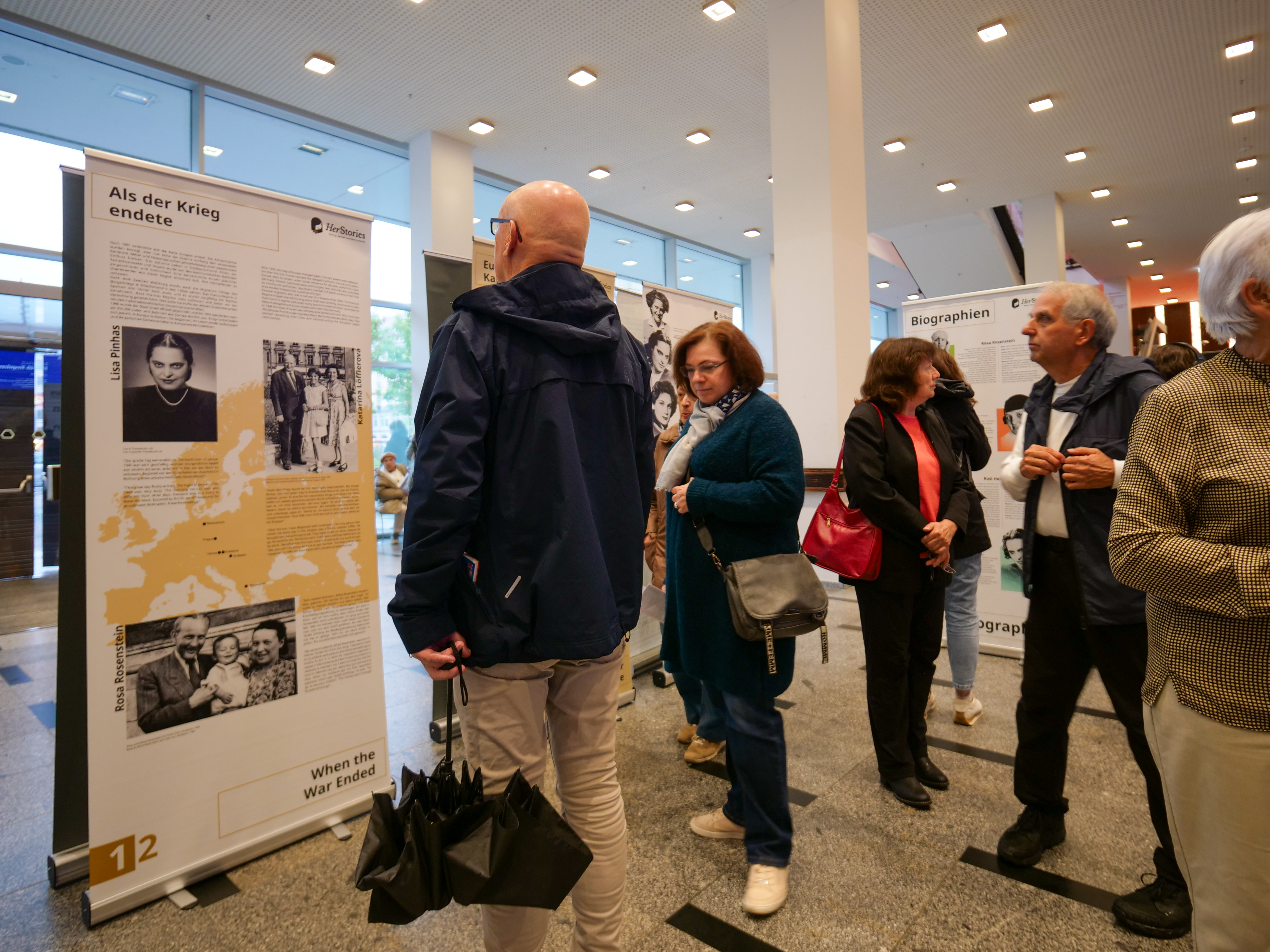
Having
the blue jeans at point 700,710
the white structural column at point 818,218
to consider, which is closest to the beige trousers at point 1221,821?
the blue jeans at point 700,710

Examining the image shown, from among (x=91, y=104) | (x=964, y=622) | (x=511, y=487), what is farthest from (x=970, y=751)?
(x=91, y=104)

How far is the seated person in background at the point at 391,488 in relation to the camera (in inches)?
330

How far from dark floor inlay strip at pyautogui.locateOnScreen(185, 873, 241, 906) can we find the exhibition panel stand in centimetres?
2

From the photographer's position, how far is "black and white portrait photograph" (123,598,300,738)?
6.01 ft

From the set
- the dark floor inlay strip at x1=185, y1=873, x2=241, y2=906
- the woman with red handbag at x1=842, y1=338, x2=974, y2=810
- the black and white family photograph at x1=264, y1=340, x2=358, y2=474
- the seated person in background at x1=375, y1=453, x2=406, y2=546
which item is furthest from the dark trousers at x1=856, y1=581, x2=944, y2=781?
the seated person in background at x1=375, y1=453, x2=406, y2=546

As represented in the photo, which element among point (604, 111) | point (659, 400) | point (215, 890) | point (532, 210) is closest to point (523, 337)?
point (532, 210)

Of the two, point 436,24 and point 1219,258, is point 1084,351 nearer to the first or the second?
Result: point 1219,258

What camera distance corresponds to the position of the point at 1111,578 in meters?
1.66

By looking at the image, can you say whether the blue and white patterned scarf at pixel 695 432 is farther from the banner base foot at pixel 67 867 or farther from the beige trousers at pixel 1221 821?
the banner base foot at pixel 67 867

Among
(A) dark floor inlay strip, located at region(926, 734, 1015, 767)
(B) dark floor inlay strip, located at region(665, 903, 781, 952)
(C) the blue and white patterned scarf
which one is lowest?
(B) dark floor inlay strip, located at region(665, 903, 781, 952)

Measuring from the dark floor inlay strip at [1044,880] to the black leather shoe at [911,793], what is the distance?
23 centimetres

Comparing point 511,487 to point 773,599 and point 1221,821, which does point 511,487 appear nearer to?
point 773,599

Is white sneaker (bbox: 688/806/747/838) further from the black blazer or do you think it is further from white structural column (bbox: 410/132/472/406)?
white structural column (bbox: 410/132/472/406)

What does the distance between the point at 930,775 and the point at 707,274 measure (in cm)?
973
